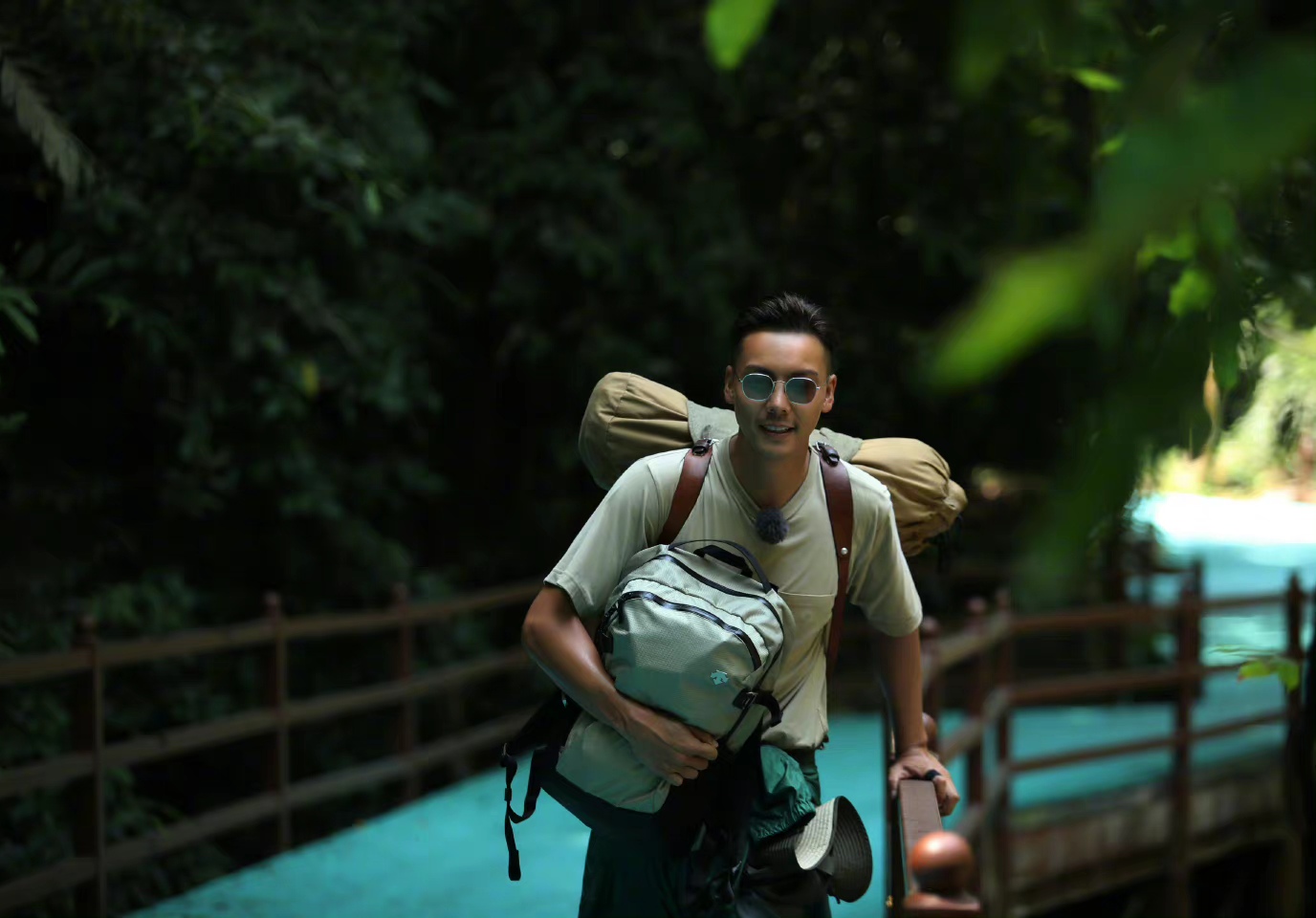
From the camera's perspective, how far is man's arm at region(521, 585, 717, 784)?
2.23 m

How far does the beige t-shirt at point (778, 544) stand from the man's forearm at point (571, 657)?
32 millimetres

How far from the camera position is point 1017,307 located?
745 millimetres

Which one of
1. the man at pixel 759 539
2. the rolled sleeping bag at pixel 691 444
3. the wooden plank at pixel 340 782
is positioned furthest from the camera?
the wooden plank at pixel 340 782

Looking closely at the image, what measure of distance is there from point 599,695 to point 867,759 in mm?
5161

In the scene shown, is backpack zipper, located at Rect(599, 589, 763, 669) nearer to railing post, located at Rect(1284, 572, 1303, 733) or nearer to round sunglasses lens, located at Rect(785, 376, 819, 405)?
round sunglasses lens, located at Rect(785, 376, 819, 405)

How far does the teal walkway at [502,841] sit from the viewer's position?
15.2ft

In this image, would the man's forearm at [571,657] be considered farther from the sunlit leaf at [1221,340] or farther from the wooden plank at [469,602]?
the wooden plank at [469,602]

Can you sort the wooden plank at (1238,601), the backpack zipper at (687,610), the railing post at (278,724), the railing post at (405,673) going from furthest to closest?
the wooden plank at (1238,601), the railing post at (405,673), the railing post at (278,724), the backpack zipper at (687,610)

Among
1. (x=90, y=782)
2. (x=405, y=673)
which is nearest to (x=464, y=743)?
(x=405, y=673)

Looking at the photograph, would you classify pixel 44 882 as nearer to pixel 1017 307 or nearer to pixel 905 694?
pixel 905 694

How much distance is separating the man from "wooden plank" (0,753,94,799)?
2215mm

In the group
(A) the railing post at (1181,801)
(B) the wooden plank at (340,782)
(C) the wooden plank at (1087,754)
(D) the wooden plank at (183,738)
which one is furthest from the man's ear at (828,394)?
(A) the railing post at (1181,801)

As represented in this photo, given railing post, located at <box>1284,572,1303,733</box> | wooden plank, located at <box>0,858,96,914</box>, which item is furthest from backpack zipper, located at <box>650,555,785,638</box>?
railing post, located at <box>1284,572,1303,733</box>

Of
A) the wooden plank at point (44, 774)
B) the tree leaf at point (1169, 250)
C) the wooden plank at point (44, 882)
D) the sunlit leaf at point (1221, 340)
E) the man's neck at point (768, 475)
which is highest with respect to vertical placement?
the tree leaf at point (1169, 250)
